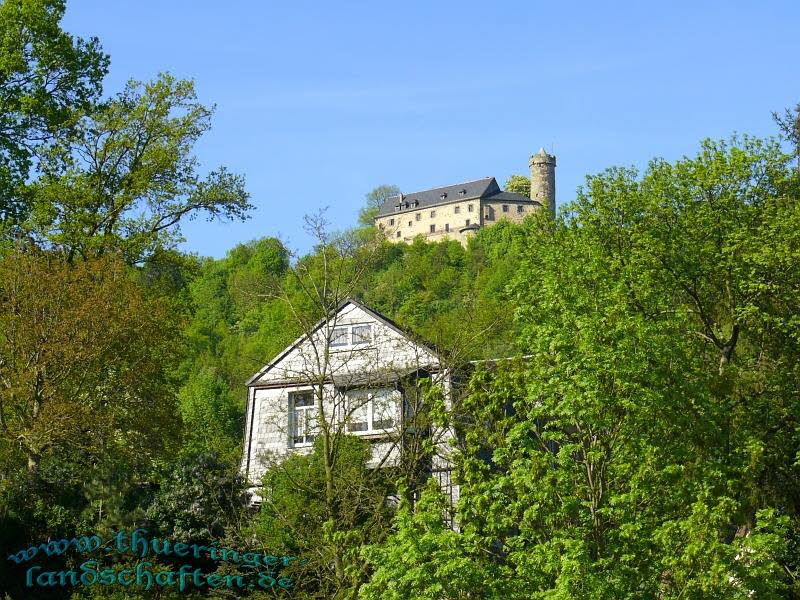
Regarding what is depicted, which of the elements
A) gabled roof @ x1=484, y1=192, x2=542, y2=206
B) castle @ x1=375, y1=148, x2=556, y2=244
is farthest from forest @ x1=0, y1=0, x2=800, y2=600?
gabled roof @ x1=484, y1=192, x2=542, y2=206

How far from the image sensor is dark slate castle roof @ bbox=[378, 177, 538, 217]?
176375 mm

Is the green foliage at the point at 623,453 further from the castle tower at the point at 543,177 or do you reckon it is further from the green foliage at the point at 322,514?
the castle tower at the point at 543,177

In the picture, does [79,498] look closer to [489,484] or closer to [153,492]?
[153,492]

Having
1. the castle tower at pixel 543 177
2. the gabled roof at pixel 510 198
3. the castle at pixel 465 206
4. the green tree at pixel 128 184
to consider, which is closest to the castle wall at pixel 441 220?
the castle at pixel 465 206

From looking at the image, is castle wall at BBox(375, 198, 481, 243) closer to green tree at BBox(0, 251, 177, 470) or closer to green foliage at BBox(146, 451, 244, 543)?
green tree at BBox(0, 251, 177, 470)

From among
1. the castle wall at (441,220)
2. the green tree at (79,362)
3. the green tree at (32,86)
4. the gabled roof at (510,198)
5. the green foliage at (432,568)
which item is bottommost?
the green foliage at (432,568)

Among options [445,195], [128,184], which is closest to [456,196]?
[445,195]

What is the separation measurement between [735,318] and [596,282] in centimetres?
772

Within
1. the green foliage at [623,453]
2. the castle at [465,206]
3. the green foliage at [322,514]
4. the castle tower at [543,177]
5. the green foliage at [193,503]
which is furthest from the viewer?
the castle tower at [543,177]

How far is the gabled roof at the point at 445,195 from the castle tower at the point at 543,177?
618 cm

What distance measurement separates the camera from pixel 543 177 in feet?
599

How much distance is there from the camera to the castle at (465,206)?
175125mm

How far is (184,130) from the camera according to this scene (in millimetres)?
40438

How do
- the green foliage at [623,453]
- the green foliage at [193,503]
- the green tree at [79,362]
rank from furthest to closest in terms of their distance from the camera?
1. the green tree at [79,362]
2. the green foliage at [193,503]
3. the green foliage at [623,453]
